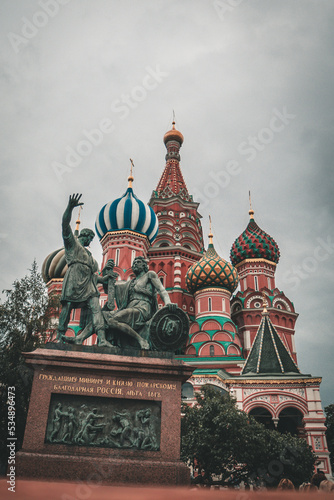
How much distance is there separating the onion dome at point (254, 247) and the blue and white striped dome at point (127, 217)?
8.63 metres

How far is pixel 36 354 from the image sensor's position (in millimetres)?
6875

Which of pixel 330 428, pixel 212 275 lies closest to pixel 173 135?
pixel 212 275

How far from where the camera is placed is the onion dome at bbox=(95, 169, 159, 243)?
108ft

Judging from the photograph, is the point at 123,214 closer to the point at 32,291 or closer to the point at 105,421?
the point at 32,291

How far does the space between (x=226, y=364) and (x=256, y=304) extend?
8531 mm

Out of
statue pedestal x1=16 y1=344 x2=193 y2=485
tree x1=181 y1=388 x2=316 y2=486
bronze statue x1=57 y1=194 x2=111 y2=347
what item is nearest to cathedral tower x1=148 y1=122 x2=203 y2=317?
tree x1=181 y1=388 x2=316 y2=486

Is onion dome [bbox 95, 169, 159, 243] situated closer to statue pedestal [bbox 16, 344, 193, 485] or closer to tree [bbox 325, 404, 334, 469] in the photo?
tree [bbox 325, 404, 334, 469]

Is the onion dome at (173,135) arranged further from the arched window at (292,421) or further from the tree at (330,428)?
the arched window at (292,421)

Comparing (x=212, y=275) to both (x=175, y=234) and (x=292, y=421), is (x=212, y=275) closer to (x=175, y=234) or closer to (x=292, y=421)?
(x=175, y=234)

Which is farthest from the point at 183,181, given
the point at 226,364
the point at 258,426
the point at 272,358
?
the point at 258,426

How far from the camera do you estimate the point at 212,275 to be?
3092 cm

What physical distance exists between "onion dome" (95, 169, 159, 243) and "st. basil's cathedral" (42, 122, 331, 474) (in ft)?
0.26

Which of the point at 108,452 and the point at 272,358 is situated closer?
the point at 108,452

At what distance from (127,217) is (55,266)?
972 centimetres
